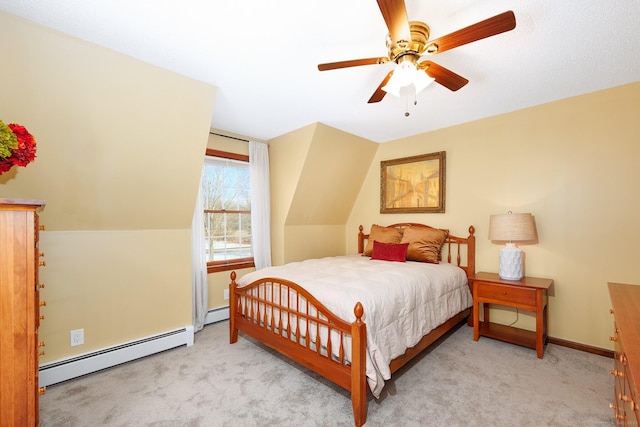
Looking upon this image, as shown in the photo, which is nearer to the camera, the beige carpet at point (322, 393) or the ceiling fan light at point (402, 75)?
the ceiling fan light at point (402, 75)

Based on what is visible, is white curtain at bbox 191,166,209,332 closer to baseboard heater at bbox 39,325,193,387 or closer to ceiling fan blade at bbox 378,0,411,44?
baseboard heater at bbox 39,325,193,387

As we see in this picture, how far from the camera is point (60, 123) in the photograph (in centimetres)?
195

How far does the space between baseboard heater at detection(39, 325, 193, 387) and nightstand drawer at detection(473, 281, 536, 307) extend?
2947 millimetres

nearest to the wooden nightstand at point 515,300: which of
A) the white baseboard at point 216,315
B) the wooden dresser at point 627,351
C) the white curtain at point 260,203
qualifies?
the wooden dresser at point 627,351

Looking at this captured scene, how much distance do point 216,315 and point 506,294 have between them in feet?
10.5

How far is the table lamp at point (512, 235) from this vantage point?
271 centimetres

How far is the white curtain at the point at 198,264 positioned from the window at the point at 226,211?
21 centimetres

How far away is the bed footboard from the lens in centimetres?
171

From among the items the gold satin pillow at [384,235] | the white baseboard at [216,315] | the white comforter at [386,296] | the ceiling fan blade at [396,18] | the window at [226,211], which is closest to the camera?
the ceiling fan blade at [396,18]

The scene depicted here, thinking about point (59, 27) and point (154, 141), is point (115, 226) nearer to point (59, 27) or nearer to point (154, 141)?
point (154, 141)

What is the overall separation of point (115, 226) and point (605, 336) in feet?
14.7

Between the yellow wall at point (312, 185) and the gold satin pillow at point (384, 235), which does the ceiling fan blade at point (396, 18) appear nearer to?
the yellow wall at point (312, 185)

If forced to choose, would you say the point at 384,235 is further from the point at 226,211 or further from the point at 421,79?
the point at 421,79

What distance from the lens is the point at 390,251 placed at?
11.1 ft
